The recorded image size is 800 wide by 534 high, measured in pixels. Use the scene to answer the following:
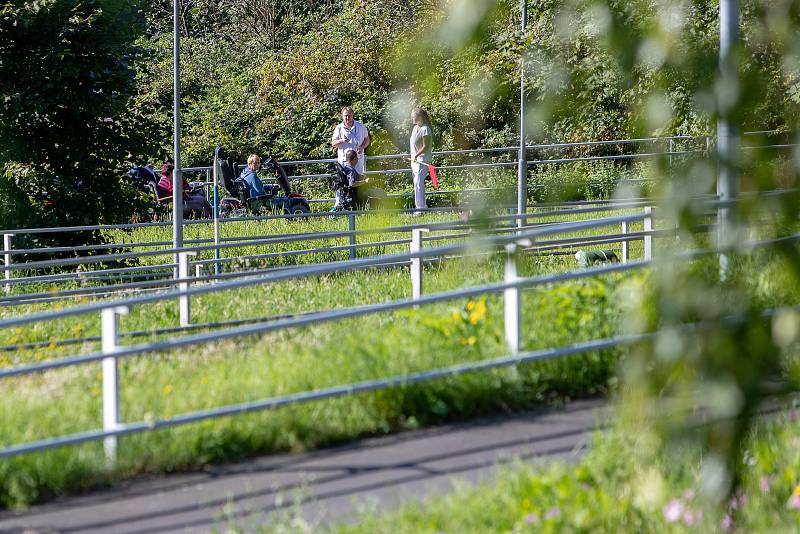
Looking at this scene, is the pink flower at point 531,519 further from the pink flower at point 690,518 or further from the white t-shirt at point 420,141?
the white t-shirt at point 420,141

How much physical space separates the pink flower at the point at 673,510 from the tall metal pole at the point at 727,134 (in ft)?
8.00

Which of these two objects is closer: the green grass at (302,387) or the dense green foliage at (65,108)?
the green grass at (302,387)

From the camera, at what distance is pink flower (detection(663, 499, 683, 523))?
3.90m

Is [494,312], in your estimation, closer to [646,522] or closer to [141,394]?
[141,394]

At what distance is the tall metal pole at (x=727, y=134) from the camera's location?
1.38 meters

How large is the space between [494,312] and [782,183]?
19.0 ft

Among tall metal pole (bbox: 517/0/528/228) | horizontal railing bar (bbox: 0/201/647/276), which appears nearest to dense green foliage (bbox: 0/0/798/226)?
tall metal pole (bbox: 517/0/528/228)

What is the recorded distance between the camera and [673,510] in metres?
3.91

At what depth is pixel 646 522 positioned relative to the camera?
4.09m

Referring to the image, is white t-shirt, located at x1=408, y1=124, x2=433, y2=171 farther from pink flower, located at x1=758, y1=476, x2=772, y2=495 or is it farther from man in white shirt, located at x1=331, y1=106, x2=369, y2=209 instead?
pink flower, located at x1=758, y1=476, x2=772, y2=495

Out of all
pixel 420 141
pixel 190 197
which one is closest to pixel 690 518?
pixel 420 141

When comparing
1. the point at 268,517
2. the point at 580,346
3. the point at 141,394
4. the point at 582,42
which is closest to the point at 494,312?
the point at 580,346

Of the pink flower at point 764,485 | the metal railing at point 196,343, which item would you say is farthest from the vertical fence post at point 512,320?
the pink flower at point 764,485

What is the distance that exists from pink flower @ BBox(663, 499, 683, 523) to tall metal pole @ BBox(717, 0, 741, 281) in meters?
2.44
